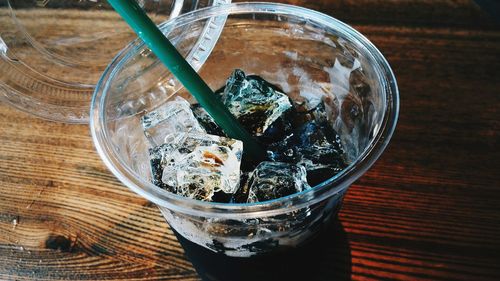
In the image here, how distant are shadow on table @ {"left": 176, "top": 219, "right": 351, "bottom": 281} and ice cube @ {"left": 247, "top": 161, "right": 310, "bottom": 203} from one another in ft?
0.36

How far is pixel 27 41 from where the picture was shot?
1.13 meters

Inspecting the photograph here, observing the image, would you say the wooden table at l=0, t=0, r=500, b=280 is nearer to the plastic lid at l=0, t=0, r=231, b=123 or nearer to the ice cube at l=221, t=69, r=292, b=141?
the plastic lid at l=0, t=0, r=231, b=123

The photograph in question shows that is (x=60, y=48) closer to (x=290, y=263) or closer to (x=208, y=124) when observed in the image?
(x=208, y=124)

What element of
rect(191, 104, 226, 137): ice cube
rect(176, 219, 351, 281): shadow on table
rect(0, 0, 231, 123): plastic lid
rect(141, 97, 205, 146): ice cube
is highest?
rect(0, 0, 231, 123): plastic lid

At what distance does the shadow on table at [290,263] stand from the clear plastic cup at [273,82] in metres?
0.03

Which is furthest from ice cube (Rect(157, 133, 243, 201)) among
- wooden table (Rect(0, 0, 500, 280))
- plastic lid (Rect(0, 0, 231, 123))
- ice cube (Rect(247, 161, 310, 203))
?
plastic lid (Rect(0, 0, 231, 123))

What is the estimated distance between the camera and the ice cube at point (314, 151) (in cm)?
69

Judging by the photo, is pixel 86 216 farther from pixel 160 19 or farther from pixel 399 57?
pixel 399 57

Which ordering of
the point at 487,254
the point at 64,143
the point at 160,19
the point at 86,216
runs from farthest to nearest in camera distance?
1. the point at 160,19
2. the point at 64,143
3. the point at 86,216
4. the point at 487,254

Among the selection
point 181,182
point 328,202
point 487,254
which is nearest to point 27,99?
point 181,182

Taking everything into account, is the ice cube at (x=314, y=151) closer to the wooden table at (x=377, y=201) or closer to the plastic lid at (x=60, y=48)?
the wooden table at (x=377, y=201)

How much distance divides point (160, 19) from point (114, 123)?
47cm

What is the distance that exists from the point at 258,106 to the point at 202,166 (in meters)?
0.16

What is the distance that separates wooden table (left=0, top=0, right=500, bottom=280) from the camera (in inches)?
32.9
